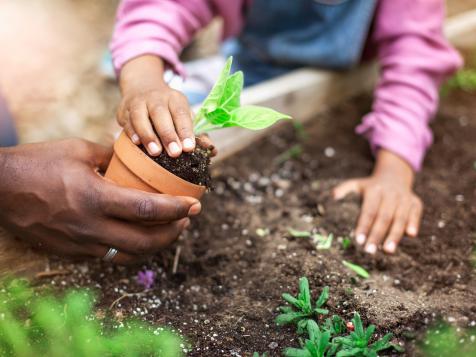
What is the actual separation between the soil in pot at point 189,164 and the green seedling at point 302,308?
41 centimetres

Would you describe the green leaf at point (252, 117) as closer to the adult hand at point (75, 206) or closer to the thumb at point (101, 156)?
the adult hand at point (75, 206)

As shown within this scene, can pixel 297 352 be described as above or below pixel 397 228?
below

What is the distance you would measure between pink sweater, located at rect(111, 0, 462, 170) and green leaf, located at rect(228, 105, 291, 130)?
1.98ft

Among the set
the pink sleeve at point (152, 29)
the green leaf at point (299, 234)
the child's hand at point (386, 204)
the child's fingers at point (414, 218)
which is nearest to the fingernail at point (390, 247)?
the child's hand at point (386, 204)

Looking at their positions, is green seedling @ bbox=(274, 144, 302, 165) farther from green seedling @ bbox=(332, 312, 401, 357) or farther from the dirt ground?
green seedling @ bbox=(332, 312, 401, 357)

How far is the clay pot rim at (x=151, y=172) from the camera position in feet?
4.73

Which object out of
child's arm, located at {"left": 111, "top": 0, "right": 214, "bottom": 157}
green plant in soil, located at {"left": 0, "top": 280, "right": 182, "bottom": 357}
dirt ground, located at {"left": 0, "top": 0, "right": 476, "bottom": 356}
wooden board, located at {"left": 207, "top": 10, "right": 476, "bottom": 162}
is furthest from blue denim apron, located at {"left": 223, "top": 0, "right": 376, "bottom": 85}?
green plant in soil, located at {"left": 0, "top": 280, "right": 182, "bottom": 357}

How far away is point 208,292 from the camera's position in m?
1.72

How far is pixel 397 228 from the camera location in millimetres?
1929

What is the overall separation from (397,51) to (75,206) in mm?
1625

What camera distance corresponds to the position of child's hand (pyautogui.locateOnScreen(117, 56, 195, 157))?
56.1 inches

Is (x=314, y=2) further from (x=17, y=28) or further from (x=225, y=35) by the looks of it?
(x=17, y=28)

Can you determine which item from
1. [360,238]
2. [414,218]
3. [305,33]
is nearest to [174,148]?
[360,238]

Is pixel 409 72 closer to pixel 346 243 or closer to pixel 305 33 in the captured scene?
pixel 305 33
